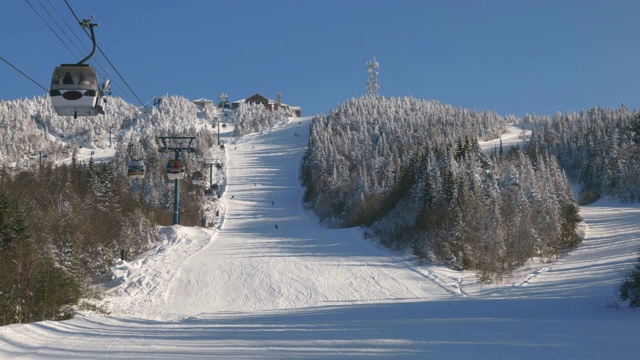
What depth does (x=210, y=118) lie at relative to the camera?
171 m

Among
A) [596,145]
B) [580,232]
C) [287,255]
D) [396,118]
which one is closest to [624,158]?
[596,145]

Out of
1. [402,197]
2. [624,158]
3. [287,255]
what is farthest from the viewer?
[624,158]

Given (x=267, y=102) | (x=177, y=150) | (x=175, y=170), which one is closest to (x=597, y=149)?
(x=177, y=150)

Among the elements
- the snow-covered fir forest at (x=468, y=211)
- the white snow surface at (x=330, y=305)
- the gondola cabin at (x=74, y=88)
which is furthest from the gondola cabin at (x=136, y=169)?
the gondola cabin at (x=74, y=88)

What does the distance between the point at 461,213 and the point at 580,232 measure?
16.8 meters

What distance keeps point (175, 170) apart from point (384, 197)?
2090cm

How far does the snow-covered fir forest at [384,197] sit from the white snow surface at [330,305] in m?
1.79

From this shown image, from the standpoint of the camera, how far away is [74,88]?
10148 mm

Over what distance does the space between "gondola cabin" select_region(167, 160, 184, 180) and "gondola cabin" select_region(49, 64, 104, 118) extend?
19.6 metres

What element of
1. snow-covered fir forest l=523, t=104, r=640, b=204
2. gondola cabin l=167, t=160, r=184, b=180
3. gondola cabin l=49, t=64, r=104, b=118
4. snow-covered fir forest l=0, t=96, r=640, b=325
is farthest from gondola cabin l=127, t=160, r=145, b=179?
snow-covered fir forest l=523, t=104, r=640, b=204

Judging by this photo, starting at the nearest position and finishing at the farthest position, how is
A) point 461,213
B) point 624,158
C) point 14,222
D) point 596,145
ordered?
point 14,222, point 461,213, point 624,158, point 596,145

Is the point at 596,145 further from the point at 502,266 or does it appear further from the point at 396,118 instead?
the point at 502,266

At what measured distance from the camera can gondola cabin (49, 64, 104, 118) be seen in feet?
33.2

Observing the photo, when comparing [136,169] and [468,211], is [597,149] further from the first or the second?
[136,169]
